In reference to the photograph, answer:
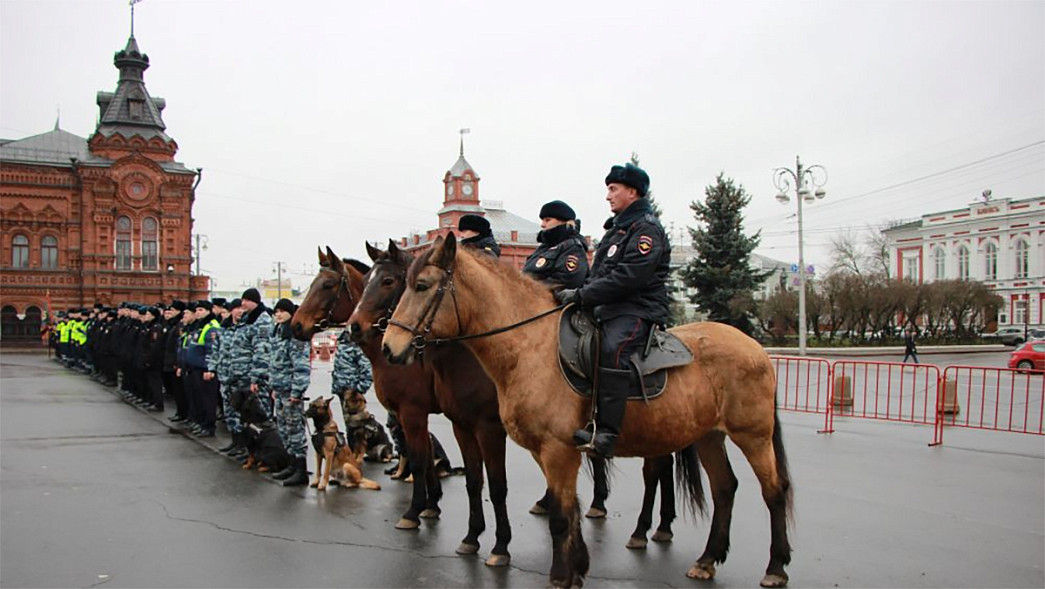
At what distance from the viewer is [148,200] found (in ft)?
184

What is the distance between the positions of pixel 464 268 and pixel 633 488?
4711mm

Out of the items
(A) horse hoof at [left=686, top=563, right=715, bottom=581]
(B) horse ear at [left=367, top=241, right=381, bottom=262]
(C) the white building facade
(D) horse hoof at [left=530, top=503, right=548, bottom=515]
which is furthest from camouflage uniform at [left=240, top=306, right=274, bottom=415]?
(C) the white building facade

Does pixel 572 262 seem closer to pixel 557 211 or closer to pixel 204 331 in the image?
pixel 557 211

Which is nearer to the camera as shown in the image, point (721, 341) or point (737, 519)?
point (721, 341)

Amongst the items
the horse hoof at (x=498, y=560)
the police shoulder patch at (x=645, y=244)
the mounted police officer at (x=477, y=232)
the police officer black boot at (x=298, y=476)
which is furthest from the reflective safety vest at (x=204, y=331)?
the police shoulder patch at (x=645, y=244)

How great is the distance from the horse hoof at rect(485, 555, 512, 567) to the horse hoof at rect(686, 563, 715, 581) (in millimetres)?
1462

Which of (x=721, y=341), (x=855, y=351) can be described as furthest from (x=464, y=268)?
(x=855, y=351)

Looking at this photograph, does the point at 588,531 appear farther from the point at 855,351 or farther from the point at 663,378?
the point at 855,351

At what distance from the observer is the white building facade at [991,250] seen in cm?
6650

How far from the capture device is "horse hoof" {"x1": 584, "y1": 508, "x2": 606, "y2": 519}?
7.62m

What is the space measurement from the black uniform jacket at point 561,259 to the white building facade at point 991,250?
6790cm

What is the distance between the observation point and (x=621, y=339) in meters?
5.39

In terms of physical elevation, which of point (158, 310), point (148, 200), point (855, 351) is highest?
point (148, 200)

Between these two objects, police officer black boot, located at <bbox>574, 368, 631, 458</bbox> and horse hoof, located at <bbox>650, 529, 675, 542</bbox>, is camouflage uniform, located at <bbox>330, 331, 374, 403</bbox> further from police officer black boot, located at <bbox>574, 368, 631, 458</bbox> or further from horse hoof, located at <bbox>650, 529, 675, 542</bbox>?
police officer black boot, located at <bbox>574, 368, 631, 458</bbox>
